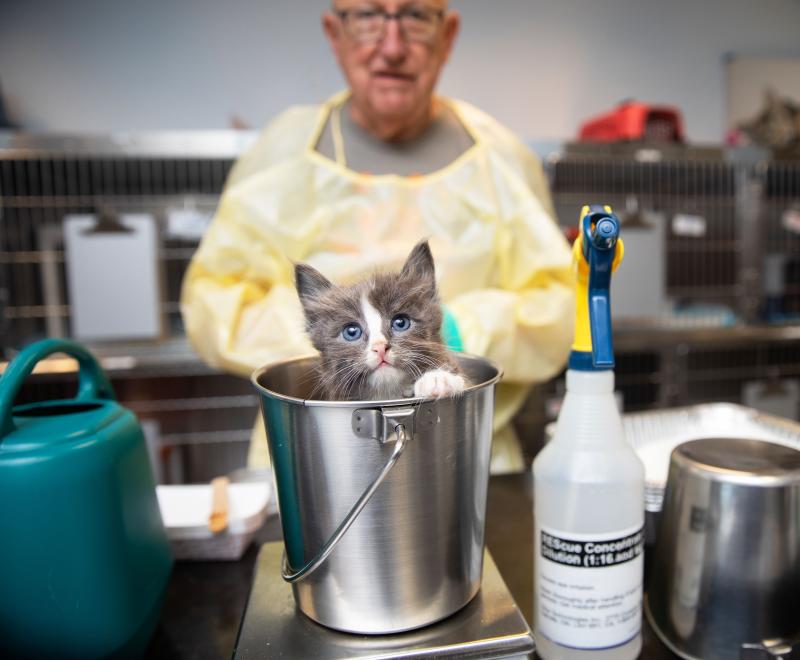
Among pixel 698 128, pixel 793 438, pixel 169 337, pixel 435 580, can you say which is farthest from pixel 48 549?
pixel 698 128

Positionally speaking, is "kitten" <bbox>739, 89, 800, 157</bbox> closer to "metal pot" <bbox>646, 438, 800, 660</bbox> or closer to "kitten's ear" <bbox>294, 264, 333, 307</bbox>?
"metal pot" <bbox>646, 438, 800, 660</bbox>

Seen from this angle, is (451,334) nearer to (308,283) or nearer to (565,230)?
(308,283)

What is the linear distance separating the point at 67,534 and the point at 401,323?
0.97 feet

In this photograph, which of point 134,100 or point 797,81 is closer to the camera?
point 134,100

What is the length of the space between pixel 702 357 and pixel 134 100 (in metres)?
2.47

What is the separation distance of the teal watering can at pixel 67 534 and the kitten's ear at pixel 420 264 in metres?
0.27

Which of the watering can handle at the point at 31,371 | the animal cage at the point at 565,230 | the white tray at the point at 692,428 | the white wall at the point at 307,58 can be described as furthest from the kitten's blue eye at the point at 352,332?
the white wall at the point at 307,58

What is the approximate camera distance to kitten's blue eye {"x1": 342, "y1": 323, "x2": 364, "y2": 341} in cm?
48

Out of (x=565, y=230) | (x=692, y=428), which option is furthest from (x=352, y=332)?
(x=565, y=230)

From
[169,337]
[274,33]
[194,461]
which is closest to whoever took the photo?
[194,461]

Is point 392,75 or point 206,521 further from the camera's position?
point 392,75

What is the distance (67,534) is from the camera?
417mm

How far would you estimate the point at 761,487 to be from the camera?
435mm

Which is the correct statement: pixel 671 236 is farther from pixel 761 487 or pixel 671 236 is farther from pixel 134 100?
pixel 134 100
